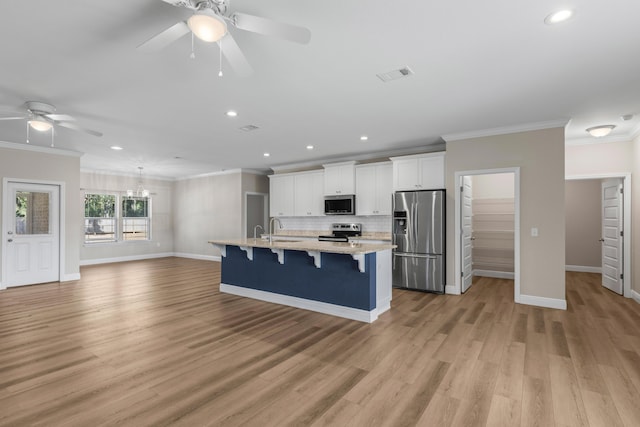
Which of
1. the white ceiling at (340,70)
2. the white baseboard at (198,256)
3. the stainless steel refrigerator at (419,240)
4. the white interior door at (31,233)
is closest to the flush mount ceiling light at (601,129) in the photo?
the white ceiling at (340,70)

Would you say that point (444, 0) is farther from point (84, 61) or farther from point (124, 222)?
point (124, 222)

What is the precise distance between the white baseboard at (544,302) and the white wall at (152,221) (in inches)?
393

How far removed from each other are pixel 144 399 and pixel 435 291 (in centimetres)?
442

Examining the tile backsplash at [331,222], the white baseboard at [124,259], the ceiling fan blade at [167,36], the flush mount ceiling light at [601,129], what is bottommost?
the white baseboard at [124,259]

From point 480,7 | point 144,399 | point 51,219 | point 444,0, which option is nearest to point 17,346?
point 144,399

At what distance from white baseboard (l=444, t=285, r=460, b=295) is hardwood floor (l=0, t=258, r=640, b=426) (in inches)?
16.3

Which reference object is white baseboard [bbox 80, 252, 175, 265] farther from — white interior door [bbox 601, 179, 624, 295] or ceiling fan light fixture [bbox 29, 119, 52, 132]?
white interior door [bbox 601, 179, 624, 295]

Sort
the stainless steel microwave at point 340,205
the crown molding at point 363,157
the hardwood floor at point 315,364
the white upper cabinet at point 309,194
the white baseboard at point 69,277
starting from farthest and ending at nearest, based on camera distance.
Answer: the white upper cabinet at point 309,194 → the stainless steel microwave at point 340,205 → the white baseboard at point 69,277 → the crown molding at point 363,157 → the hardwood floor at point 315,364

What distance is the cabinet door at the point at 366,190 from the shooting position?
259 inches

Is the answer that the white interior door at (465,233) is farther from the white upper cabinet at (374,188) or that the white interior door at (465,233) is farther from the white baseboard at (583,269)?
the white baseboard at (583,269)

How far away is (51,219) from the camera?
623cm

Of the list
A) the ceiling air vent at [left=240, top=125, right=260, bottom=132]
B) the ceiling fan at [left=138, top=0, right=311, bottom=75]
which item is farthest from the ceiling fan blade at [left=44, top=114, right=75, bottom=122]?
the ceiling fan at [left=138, top=0, right=311, bottom=75]

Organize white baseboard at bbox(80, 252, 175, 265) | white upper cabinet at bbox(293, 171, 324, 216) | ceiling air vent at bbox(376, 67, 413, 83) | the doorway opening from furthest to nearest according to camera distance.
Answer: the doorway opening, white baseboard at bbox(80, 252, 175, 265), white upper cabinet at bbox(293, 171, 324, 216), ceiling air vent at bbox(376, 67, 413, 83)

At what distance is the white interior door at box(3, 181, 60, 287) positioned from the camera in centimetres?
576
